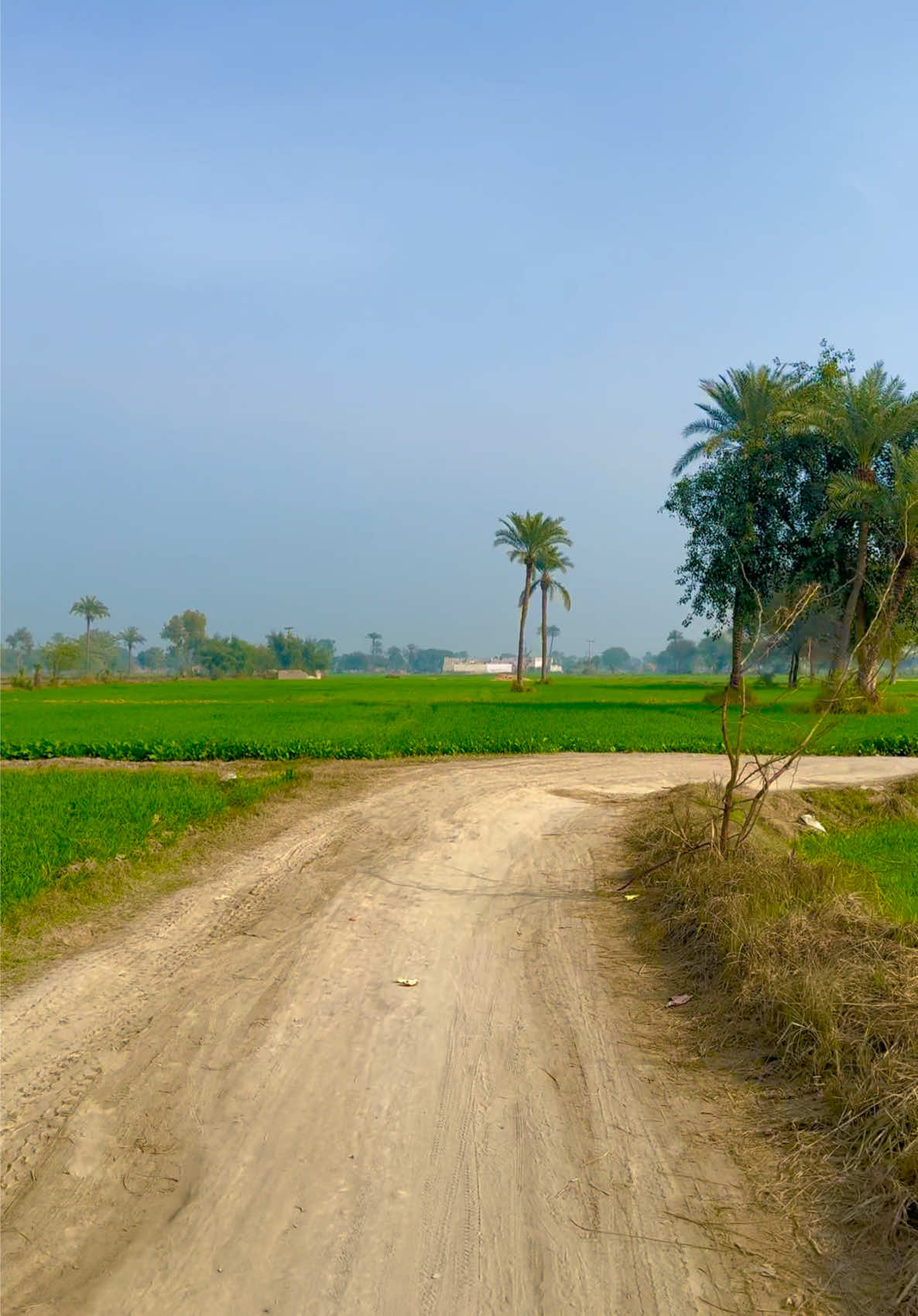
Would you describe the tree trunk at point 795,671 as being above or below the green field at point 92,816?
above

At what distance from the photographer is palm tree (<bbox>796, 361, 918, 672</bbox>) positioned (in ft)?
98.5

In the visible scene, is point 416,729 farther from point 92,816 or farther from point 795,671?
point 92,816

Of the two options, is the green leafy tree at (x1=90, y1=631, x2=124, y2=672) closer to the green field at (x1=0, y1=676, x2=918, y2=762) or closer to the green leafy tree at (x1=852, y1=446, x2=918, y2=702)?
the green field at (x1=0, y1=676, x2=918, y2=762)

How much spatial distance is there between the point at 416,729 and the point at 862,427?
1921 centimetres

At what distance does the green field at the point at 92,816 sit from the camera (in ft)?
29.1

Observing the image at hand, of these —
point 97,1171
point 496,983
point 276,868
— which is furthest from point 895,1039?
point 276,868

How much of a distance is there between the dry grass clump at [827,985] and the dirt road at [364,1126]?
49cm

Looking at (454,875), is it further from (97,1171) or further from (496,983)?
(97,1171)

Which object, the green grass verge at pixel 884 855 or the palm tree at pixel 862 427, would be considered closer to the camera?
the green grass verge at pixel 884 855

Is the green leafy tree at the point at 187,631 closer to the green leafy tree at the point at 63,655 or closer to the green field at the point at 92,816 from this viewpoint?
the green leafy tree at the point at 63,655

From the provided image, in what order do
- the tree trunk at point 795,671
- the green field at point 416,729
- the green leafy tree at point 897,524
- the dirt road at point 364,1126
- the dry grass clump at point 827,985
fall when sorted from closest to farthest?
the dirt road at point 364,1126 → the dry grass clump at point 827,985 → the tree trunk at point 795,671 → the green field at point 416,729 → the green leafy tree at point 897,524

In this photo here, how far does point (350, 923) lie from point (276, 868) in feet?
7.70

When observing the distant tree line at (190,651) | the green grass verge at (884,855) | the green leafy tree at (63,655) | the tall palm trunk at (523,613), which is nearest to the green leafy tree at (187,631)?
the distant tree line at (190,651)

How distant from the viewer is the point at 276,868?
959cm
